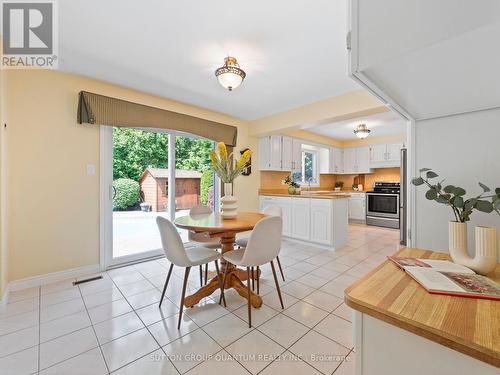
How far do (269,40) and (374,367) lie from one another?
89.5 inches

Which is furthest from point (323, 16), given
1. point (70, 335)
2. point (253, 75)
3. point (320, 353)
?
point (70, 335)

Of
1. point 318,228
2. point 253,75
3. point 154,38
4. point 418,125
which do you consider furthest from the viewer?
point 318,228

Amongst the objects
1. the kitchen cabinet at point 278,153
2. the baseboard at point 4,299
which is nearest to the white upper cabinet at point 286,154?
the kitchen cabinet at point 278,153

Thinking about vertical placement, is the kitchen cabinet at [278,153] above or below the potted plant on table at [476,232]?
above

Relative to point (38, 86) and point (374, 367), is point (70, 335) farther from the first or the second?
point (38, 86)

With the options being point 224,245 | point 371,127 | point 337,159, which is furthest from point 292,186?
point 224,245

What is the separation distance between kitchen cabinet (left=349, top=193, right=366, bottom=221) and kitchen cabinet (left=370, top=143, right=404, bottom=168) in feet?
2.95

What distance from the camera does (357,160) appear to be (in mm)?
6102

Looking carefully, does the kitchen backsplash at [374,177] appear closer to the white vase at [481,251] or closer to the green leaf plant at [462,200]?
the green leaf plant at [462,200]

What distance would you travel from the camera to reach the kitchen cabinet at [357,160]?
5.93m

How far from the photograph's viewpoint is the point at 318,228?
3.68 meters

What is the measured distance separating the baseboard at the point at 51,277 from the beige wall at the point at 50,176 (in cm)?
5

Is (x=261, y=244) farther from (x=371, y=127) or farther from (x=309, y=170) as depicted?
(x=309, y=170)
